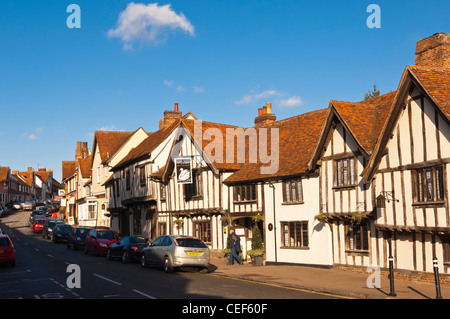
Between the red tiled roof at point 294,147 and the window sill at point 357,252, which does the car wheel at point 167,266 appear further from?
the window sill at point 357,252

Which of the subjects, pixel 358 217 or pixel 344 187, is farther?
pixel 344 187

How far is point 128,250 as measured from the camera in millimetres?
26125

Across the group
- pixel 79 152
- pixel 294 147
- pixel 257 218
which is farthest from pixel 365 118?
pixel 79 152

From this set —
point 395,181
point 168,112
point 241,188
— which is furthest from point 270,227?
point 168,112

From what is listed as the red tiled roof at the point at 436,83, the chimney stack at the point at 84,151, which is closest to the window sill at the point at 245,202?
the red tiled roof at the point at 436,83

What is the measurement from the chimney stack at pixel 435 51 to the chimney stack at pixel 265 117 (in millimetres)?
12104

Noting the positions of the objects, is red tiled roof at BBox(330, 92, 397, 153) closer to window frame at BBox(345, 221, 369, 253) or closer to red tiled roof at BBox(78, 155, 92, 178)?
window frame at BBox(345, 221, 369, 253)

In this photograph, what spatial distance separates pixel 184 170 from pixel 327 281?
45.5 ft

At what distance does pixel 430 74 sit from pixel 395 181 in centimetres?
409

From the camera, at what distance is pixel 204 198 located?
1164 inches

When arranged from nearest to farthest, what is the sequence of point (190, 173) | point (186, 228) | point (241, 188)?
point (241, 188)
point (190, 173)
point (186, 228)

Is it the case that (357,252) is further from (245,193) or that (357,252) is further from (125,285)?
(125,285)
